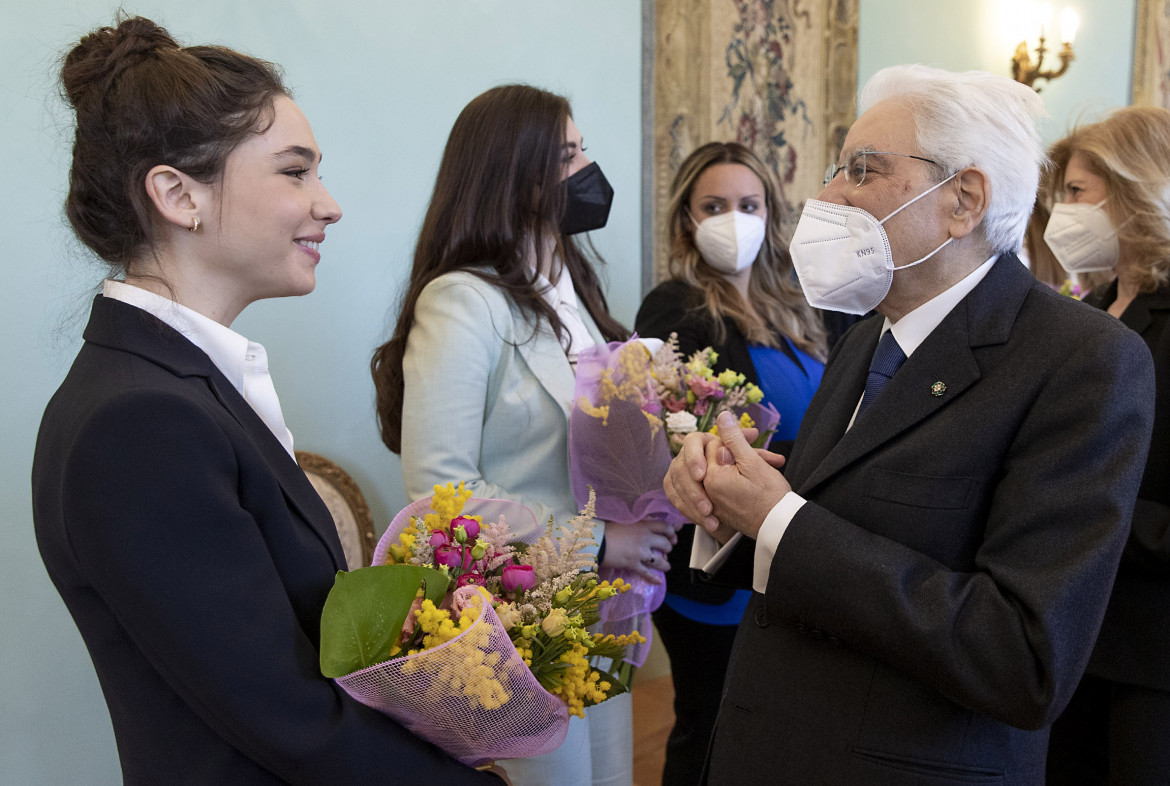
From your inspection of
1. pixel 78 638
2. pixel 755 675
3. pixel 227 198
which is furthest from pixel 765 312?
pixel 78 638

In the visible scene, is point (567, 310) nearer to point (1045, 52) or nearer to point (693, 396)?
point (693, 396)

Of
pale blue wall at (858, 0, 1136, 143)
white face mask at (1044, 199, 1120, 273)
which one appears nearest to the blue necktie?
white face mask at (1044, 199, 1120, 273)

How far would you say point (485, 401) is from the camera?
6.01 feet

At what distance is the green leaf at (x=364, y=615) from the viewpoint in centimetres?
100

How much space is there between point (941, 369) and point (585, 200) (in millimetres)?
1043

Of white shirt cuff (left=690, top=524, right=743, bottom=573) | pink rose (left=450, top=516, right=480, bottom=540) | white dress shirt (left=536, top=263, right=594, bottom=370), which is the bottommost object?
white shirt cuff (left=690, top=524, right=743, bottom=573)

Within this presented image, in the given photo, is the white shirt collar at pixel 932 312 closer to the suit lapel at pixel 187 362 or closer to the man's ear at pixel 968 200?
the man's ear at pixel 968 200

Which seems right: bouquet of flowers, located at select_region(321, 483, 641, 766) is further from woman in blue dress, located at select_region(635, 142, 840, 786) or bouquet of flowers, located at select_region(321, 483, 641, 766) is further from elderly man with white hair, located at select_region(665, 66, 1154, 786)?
woman in blue dress, located at select_region(635, 142, 840, 786)

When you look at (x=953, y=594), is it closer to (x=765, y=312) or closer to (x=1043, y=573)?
(x=1043, y=573)

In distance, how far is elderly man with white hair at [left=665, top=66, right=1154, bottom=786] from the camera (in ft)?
3.51

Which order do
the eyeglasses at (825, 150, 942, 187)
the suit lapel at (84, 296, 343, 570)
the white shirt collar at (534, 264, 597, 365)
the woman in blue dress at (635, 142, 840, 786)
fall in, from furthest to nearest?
the woman in blue dress at (635, 142, 840, 786), the white shirt collar at (534, 264, 597, 365), the eyeglasses at (825, 150, 942, 187), the suit lapel at (84, 296, 343, 570)

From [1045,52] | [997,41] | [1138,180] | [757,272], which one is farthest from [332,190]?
[1045,52]

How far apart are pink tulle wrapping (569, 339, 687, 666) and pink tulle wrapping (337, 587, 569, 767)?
58 centimetres

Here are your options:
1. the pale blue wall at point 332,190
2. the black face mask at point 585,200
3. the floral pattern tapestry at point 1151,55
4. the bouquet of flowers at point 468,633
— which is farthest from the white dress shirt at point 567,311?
the floral pattern tapestry at point 1151,55
